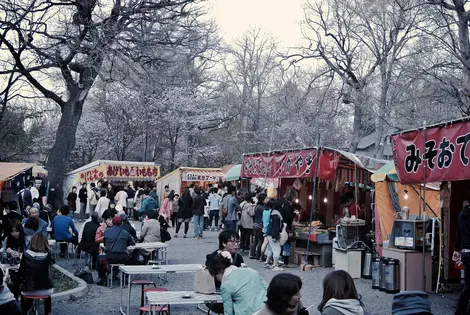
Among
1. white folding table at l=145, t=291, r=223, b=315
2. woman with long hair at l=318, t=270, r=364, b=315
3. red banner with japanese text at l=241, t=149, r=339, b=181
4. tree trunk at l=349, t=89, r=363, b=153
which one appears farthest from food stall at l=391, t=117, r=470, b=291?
tree trunk at l=349, t=89, r=363, b=153

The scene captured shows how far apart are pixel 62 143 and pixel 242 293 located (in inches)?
707

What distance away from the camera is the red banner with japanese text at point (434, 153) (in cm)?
877

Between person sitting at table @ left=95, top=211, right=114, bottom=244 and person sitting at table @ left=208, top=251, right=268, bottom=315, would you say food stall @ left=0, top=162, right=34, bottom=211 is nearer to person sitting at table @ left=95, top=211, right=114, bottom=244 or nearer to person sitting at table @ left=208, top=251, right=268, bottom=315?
person sitting at table @ left=95, top=211, right=114, bottom=244

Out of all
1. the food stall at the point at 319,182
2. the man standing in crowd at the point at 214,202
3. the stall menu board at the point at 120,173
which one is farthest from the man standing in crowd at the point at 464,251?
the stall menu board at the point at 120,173

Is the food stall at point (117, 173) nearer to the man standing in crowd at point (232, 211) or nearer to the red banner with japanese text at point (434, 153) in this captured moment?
the man standing in crowd at point (232, 211)

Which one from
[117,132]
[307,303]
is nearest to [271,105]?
[117,132]

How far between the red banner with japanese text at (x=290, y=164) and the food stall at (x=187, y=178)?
11.1 meters

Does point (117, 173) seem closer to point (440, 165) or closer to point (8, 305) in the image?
point (440, 165)

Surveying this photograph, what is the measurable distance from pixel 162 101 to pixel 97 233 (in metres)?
27.2

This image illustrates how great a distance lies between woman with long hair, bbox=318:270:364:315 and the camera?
156 inches

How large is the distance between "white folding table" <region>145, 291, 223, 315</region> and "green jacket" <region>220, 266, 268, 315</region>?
3.61 ft

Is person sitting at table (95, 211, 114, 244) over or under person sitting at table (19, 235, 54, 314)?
over

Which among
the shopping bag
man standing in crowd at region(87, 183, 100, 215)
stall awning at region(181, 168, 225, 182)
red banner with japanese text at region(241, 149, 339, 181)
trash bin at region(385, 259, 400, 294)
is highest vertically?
stall awning at region(181, 168, 225, 182)

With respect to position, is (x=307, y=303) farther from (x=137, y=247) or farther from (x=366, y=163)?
(x=366, y=163)
